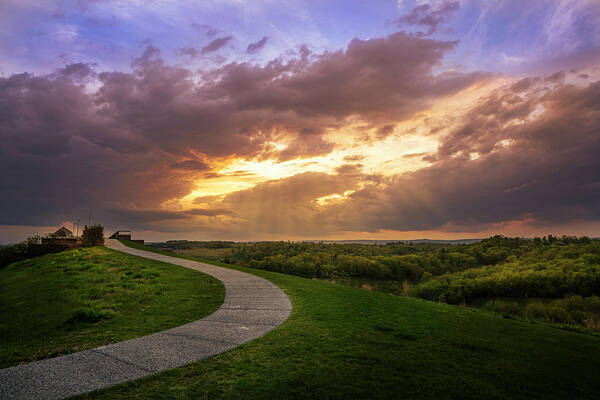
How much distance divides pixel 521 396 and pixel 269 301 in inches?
272

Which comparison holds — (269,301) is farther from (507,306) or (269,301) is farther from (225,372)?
(507,306)

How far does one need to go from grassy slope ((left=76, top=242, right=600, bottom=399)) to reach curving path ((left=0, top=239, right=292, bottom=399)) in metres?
0.34

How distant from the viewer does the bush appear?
3256cm

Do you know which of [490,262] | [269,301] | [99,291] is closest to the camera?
[269,301]

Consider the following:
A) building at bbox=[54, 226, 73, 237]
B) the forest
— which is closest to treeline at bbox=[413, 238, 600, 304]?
the forest

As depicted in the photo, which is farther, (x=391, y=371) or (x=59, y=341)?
(x=59, y=341)

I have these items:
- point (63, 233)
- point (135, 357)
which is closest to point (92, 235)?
point (63, 233)

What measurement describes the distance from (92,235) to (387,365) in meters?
37.2

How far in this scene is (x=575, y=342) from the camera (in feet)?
22.8

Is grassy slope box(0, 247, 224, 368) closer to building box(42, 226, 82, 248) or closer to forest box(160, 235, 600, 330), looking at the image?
forest box(160, 235, 600, 330)

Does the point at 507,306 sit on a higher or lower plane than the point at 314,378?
lower

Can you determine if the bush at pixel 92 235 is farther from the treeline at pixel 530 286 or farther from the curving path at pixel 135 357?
the treeline at pixel 530 286

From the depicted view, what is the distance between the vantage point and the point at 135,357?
4898 millimetres

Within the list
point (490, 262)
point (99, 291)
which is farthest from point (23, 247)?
point (490, 262)
